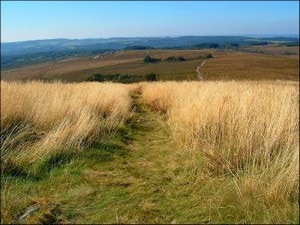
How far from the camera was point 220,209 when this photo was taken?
3.61 m

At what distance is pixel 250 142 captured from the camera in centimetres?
472

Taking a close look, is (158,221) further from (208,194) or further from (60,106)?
(60,106)

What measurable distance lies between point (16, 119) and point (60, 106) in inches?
40.1

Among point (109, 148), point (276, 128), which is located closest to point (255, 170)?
point (276, 128)

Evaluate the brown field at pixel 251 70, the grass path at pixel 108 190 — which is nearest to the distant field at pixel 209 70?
the brown field at pixel 251 70

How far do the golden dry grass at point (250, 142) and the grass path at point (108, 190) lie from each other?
44cm

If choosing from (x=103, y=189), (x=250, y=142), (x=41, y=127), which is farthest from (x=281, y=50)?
(x=103, y=189)

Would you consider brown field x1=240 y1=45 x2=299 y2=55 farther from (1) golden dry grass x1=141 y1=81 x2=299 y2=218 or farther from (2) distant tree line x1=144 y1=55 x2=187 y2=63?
(1) golden dry grass x1=141 y1=81 x2=299 y2=218

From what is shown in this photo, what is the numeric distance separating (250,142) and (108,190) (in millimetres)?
1732

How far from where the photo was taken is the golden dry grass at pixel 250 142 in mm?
3572

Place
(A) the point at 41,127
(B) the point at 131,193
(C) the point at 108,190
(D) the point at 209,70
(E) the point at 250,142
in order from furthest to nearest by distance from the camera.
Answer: (D) the point at 209,70
(A) the point at 41,127
(E) the point at 250,142
(C) the point at 108,190
(B) the point at 131,193

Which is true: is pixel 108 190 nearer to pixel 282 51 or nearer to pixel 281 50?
pixel 282 51

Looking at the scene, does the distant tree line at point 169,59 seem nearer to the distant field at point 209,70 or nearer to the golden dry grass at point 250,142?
the distant field at point 209,70

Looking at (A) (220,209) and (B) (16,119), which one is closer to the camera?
(A) (220,209)
